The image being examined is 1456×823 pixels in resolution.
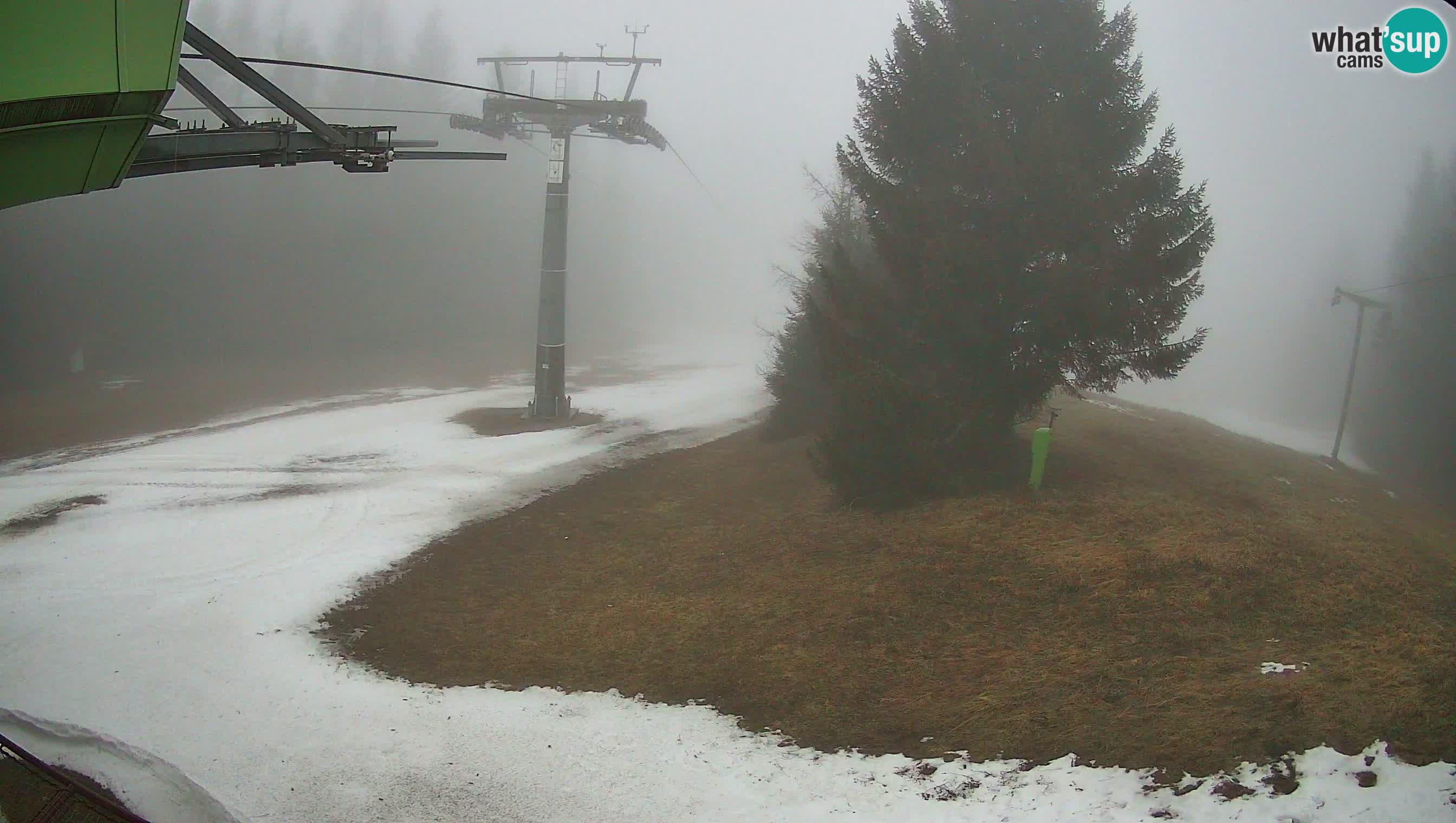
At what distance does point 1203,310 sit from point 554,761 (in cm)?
10077

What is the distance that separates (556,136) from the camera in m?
25.4

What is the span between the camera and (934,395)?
44.1ft

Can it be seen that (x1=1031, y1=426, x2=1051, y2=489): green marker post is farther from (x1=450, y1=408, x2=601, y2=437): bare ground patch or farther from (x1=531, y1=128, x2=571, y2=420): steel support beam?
(x1=450, y1=408, x2=601, y2=437): bare ground patch

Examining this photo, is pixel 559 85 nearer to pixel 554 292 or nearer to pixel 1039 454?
pixel 554 292

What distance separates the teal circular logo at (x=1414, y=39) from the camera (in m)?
11.4

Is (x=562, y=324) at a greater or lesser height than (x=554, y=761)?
greater

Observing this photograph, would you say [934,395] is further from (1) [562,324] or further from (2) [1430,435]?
(2) [1430,435]

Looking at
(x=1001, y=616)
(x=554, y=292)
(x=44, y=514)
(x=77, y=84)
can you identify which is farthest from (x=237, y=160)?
(x=554, y=292)

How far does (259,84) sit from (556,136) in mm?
17464

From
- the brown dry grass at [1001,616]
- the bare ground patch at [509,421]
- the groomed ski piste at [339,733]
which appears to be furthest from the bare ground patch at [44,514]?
the bare ground patch at [509,421]

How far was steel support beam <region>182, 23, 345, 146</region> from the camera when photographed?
803cm

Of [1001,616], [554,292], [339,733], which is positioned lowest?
[339,733]

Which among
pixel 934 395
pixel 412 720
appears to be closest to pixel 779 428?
pixel 934 395

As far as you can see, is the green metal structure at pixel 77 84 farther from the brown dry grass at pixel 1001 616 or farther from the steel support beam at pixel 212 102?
the brown dry grass at pixel 1001 616
